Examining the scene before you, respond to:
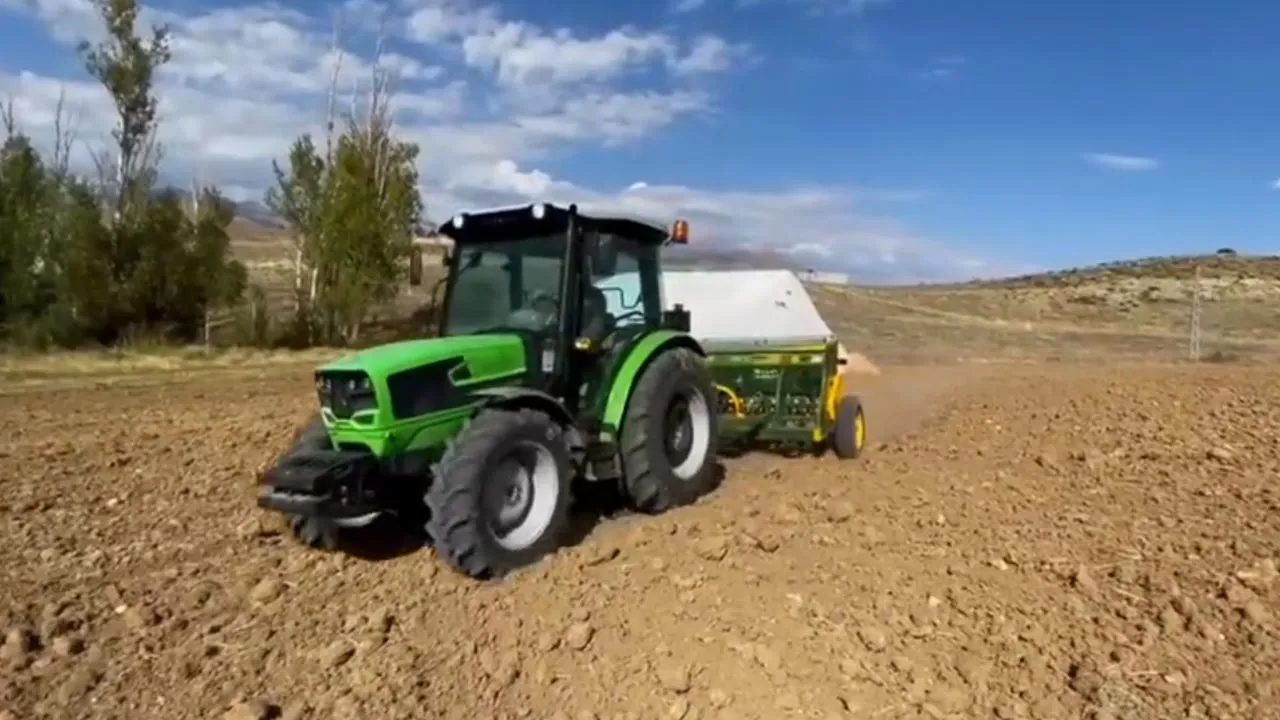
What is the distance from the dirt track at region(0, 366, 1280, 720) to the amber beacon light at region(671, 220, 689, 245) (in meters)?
1.82

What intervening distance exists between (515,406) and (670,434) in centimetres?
152

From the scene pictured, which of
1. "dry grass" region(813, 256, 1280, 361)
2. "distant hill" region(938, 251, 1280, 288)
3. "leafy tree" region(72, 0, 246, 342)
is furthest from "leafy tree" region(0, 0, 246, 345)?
"distant hill" region(938, 251, 1280, 288)

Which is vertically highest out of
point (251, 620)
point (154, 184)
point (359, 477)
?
point (154, 184)

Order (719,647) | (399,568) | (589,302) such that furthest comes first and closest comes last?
(589,302) < (399,568) < (719,647)

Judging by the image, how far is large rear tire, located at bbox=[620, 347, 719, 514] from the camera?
264 inches

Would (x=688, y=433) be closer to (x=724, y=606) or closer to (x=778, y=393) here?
(x=778, y=393)

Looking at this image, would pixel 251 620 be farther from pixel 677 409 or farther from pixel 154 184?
pixel 154 184

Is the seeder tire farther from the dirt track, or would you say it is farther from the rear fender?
the rear fender

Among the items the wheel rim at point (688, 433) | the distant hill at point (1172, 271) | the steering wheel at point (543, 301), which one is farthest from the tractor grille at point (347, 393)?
the distant hill at point (1172, 271)

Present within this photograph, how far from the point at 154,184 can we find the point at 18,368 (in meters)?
8.23

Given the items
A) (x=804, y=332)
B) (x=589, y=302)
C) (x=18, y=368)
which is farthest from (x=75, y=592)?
(x=18, y=368)

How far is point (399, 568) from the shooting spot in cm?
584

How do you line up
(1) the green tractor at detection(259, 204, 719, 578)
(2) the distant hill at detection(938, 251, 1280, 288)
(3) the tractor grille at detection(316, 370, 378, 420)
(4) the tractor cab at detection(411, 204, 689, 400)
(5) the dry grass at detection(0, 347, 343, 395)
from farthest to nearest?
(2) the distant hill at detection(938, 251, 1280, 288) → (5) the dry grass at detection(0, 347, 343, 395) → (4) the tractor cab at detection(411, 204, 689, 400) → (3) the tractor grille at detection(316, 370, 378, 420) → (1) the green tractor at detection(259, 204, 719, 578)

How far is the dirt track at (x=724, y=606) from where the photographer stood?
4.49m
